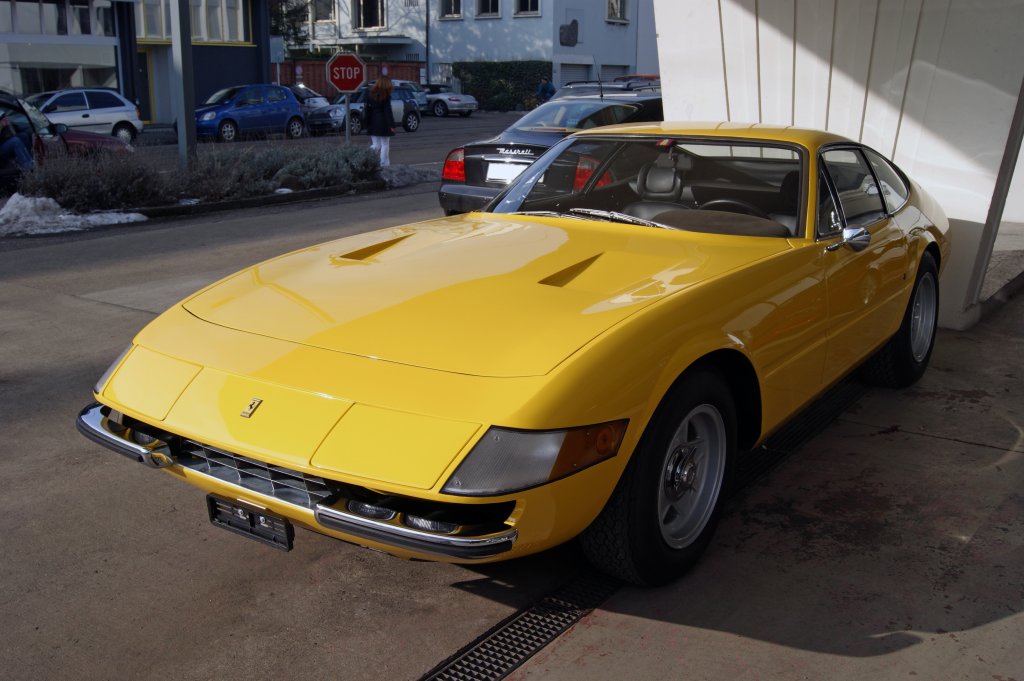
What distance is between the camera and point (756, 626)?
10.5 ft

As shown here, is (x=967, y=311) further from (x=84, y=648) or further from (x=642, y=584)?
(x=84, y=648)

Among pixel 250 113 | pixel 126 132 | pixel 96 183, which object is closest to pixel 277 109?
pixel 250 113

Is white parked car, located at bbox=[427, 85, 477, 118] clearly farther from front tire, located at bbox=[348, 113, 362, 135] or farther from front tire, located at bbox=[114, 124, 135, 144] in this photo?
front tire, located at bbox=[114, 124, 135, 144]

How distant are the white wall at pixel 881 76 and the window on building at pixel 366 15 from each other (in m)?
48.4

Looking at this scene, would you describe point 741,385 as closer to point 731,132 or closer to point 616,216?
point 616,216

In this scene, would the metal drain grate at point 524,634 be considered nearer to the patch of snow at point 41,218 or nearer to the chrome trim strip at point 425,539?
the chrome trim strip at point 425,539

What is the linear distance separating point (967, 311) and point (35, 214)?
966 cm

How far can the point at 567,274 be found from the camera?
3729 mm

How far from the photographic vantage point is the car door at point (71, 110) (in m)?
22.5

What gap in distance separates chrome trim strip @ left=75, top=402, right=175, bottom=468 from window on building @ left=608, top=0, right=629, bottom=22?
1872 inches

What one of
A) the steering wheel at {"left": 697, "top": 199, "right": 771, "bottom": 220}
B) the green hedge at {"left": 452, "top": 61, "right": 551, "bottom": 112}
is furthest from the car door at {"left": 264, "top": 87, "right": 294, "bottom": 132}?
the steering wheel at {"left": 697, "top": 199, "right": 771, "bottom": 220}

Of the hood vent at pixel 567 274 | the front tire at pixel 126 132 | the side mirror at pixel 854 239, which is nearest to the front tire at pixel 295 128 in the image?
the front tire at pixel 126 132

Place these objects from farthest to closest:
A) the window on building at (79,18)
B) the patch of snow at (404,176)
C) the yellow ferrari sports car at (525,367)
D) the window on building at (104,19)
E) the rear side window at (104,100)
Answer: the window on building at (104,19) → the window on building at (79,18) → the rear side window at (104,100) → the patch of snow at (404,176) → the yellow ferrari sports car at (525,367)

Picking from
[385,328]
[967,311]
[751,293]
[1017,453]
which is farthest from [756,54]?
[385,328]
